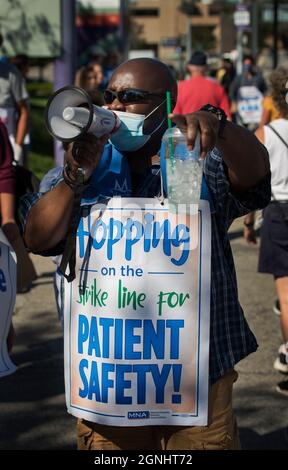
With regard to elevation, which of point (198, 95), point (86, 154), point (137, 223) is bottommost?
point (198, 95)

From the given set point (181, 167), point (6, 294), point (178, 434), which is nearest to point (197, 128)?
point (181, 167)

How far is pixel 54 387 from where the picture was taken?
17.9 feet

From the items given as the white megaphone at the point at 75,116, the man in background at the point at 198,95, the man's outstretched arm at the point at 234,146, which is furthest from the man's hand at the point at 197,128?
the man in background at the point at 198,95

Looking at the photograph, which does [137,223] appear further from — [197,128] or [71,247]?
[197,128]

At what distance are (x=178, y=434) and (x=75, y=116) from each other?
1023 millimetres

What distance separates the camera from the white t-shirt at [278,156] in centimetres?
521

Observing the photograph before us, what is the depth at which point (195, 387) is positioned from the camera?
2779 millimetres

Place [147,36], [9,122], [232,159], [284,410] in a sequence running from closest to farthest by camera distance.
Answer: [232,159], [284,410], [9,122], [147,36]

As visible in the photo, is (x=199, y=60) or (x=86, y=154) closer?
(x=86, y=154)

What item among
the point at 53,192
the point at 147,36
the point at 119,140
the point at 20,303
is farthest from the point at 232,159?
the point at 147,36

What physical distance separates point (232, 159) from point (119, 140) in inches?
12.9

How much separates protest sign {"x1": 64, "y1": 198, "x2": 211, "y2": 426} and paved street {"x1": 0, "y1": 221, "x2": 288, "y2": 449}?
1.91m

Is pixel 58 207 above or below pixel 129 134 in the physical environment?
below

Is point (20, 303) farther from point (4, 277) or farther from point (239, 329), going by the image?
point (239, 329)
